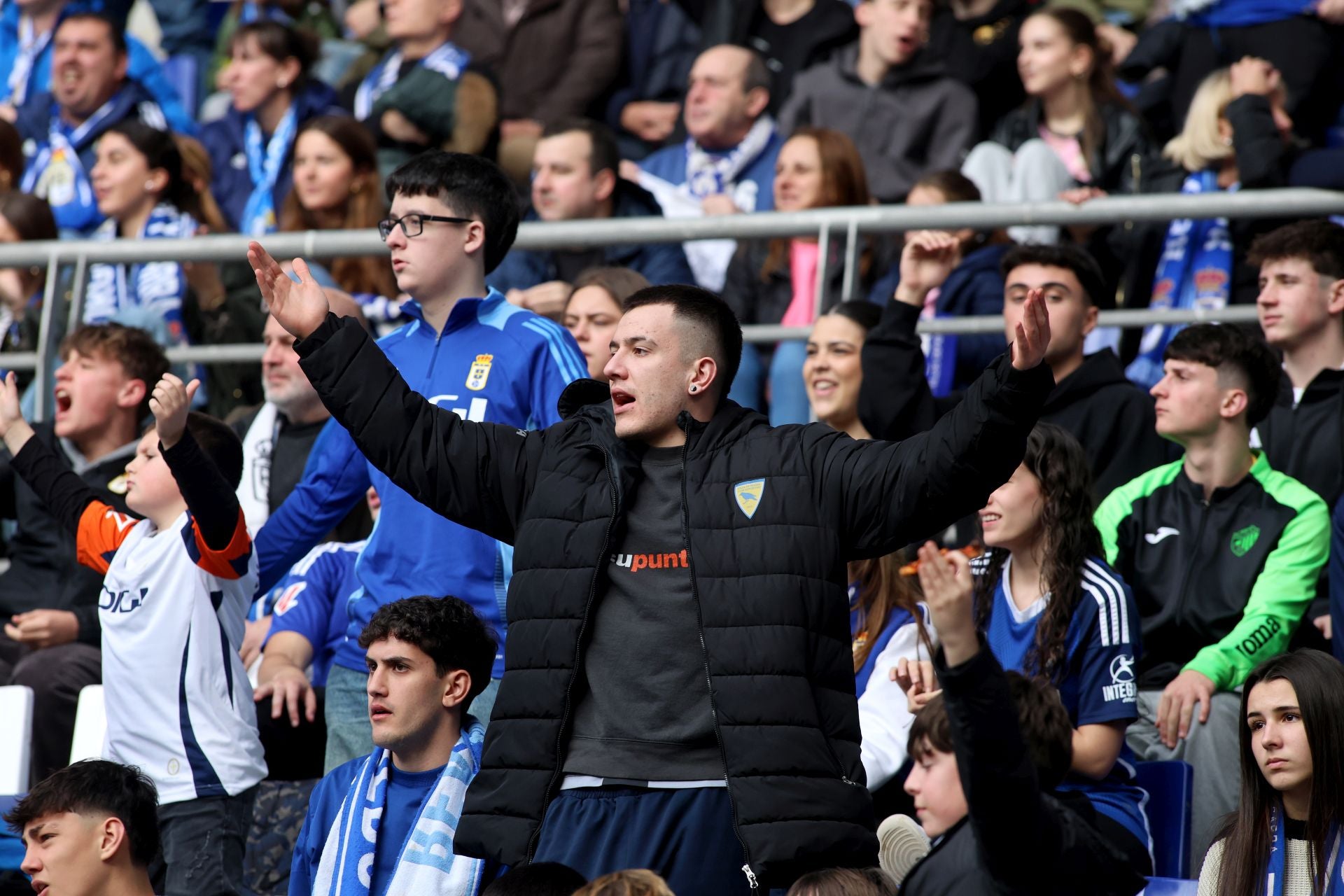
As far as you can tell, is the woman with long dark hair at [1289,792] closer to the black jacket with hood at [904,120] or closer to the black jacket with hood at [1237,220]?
the black jacket with hood at [1237,220]

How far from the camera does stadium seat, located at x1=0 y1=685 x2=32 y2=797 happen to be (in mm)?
5797

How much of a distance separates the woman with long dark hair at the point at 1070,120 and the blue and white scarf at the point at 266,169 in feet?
11.3

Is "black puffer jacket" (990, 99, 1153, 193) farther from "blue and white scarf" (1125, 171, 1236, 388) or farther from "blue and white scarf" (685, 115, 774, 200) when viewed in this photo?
"blue and white scarf" (685, 115, 774, 200)

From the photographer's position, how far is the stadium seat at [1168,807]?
16.9 ft

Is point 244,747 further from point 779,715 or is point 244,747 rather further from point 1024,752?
point 1024,752

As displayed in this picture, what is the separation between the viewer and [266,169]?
965cm

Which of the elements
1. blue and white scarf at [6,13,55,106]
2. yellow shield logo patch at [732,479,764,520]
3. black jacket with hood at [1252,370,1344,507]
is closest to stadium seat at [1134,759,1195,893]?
black jacket with hood at [1252,370,1344,507]

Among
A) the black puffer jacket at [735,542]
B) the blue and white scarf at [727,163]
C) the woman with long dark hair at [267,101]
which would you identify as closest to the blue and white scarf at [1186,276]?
the blue and white scarf at [727,163]

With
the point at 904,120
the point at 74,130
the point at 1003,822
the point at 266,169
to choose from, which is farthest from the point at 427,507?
the point at 74,130

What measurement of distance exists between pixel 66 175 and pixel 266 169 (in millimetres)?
1059

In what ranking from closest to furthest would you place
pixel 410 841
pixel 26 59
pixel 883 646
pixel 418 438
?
pixel 418 438, pixel 410 841, pixel 883 646, pixel 26 59

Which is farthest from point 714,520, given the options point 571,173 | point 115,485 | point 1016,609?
point 571,173

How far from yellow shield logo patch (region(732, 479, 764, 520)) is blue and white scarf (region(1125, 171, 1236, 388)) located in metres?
3.95

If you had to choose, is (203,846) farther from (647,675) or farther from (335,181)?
(335,181)
